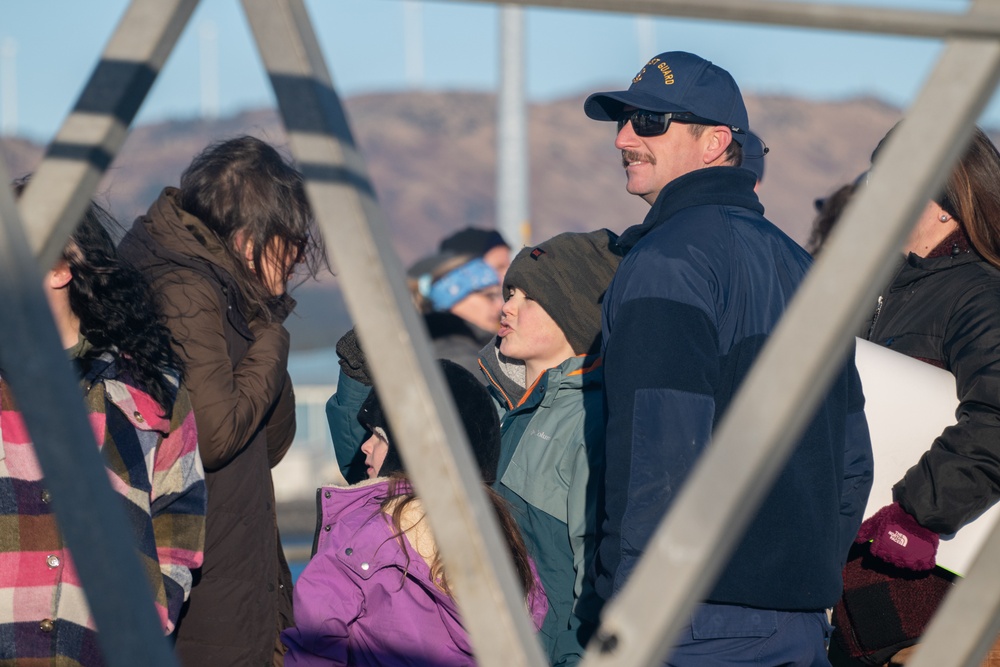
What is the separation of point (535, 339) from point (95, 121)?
182 cm

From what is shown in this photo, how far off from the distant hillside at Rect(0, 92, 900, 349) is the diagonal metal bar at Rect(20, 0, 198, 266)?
87687mm

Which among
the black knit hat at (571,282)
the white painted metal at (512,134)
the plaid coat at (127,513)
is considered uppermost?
the white painted metal at (512,134)

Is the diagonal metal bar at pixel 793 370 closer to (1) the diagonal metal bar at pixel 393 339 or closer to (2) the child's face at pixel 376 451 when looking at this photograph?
(1) the diagonal metal bar at pixel 393 339

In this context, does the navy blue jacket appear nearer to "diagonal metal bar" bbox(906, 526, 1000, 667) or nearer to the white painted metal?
"diagonal metal bar" bbox(906, 526, 1000, 667)

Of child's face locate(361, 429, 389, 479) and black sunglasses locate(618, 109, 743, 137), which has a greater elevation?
black sunglasses locate(618, 109, 743, 137)

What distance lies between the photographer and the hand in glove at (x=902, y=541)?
2705 millimetres

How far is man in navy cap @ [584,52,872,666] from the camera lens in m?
2.12

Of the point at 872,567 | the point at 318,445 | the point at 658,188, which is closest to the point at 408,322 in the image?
the point at 658,188

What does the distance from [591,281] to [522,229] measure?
17.5ft

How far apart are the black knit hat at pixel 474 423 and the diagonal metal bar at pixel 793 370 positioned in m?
1.49

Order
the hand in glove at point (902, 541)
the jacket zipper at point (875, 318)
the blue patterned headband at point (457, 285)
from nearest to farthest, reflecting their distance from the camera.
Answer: the hand in glove at point (902, 541) → the jacket zipper at point (875, 318) → the blue patterned headband at point (457, 285)

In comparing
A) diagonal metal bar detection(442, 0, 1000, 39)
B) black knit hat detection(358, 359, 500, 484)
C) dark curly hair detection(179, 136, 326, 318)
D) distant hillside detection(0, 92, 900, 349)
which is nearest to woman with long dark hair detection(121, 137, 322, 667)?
dark curly hair detection(179, 136, 326, 318)

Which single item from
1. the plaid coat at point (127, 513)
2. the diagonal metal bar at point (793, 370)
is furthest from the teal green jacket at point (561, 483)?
the diagonal metal bar at point (793, 370)

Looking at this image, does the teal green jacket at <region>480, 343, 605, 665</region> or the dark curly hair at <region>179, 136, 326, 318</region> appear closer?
the teal green jacket at <region>480, 343, 605, 665</region>
